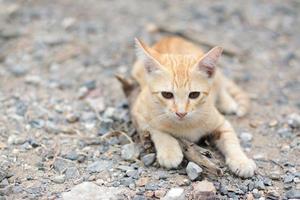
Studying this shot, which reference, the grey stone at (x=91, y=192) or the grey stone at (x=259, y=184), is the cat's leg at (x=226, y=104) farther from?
the grey stone at (x=91, y=192)

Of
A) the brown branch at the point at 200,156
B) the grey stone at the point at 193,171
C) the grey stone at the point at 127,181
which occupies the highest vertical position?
the brown branch at the point at 200,156

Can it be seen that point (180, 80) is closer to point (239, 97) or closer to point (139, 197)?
point (139, 197)

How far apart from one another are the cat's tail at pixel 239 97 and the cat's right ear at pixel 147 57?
42.6 inches

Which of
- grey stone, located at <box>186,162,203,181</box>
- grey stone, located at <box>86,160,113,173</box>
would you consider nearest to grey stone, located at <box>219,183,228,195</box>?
grey stone, located at <box>186,162,203,181</box>

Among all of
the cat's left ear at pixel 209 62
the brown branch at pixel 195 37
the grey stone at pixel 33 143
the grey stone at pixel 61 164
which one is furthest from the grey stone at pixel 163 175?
the brown branch at pixel 195 37

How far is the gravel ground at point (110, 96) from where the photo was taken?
123 inches

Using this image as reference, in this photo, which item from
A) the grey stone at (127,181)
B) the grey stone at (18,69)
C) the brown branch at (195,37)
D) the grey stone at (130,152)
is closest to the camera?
the grey stone at (127,181)

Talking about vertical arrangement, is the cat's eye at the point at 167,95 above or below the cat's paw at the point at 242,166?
above

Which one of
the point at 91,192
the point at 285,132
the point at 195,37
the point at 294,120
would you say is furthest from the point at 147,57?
the point at 195,37

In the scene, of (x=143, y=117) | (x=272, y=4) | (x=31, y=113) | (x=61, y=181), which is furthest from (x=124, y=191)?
(x=272, y=4)

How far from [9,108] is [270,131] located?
2.11 metres

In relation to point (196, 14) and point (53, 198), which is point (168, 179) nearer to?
point (53, 198)

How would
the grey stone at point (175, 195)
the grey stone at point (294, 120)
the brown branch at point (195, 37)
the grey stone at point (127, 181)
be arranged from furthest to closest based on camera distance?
the brown branch at point (195, 37), the grey stone at point (294, 120), the grey stone at point (127, 181), the grey stone at point (175, 195)

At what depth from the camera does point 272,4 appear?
20.4 ft
